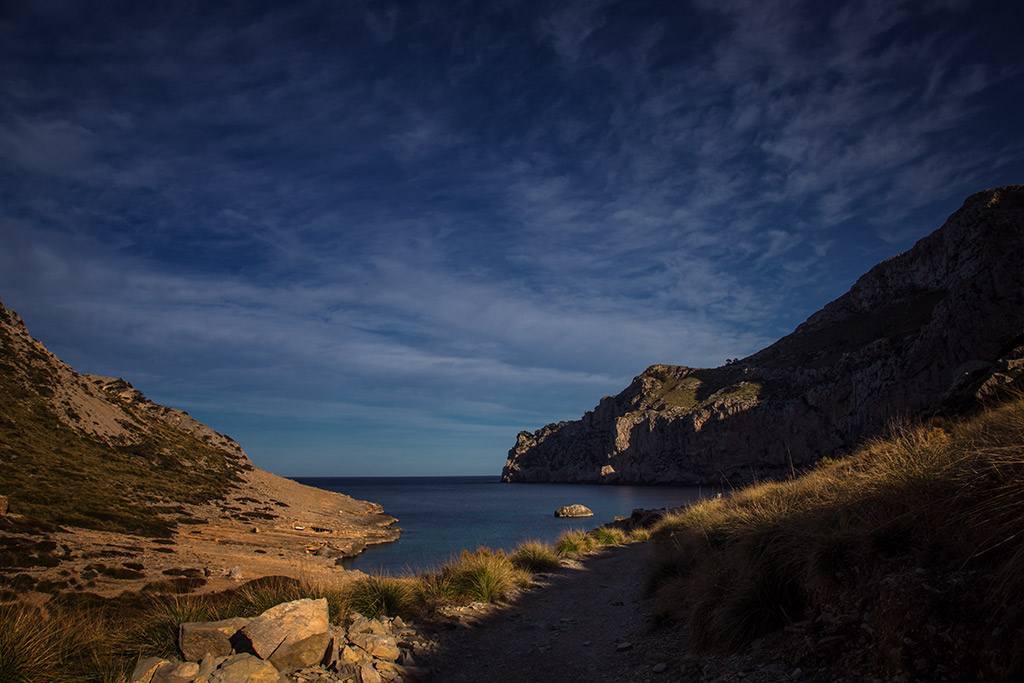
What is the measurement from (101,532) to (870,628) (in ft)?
116

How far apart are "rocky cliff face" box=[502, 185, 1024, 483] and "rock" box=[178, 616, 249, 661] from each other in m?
14.9

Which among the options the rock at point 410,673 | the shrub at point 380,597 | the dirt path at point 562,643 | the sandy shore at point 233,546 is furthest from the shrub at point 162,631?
the dirt path at point 562,643

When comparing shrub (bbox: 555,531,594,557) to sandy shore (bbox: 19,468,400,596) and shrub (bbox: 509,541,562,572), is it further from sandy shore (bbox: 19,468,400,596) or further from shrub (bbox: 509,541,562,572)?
sandy shore (bbox: 19,468,400,596)

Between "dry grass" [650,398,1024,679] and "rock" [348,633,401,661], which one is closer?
"dry grass" [650,398,1024,679]

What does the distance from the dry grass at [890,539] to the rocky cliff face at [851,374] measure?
7.97 m

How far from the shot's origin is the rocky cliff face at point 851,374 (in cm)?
5138

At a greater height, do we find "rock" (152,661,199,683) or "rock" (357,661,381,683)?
"rock" (152,661,199,683)

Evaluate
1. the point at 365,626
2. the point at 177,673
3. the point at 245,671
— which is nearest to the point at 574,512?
the point at 365,626

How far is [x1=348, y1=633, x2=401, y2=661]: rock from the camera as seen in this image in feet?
21.9

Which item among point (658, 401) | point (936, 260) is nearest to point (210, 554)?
point (936, 260)

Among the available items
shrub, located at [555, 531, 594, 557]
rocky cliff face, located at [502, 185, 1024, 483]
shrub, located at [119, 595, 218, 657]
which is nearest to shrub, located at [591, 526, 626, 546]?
shrub, located at [555, 531, 594, 557]

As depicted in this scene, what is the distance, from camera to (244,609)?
738 centimetres

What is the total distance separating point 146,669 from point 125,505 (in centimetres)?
3930

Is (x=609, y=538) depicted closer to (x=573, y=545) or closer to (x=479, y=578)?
(x=573, y=545)
